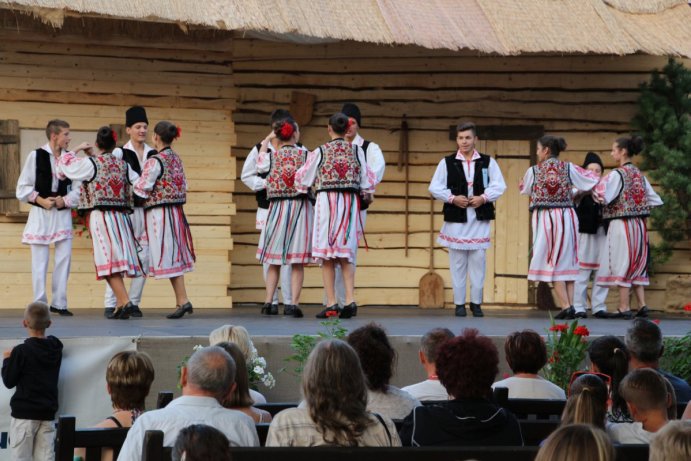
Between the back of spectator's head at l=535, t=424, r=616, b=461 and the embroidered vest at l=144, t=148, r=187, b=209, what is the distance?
7473 mm

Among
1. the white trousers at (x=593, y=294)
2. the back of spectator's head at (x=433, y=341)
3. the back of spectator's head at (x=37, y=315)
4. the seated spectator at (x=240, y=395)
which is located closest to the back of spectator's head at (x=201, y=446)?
the seated spectator at (x=240, y=395)

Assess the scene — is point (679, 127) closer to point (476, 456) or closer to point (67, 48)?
point (67, 48)

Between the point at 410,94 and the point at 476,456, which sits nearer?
the point at 476,456

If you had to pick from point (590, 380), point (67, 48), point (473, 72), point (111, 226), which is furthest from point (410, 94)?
point (590, 380)

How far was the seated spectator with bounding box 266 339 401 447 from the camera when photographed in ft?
13.6

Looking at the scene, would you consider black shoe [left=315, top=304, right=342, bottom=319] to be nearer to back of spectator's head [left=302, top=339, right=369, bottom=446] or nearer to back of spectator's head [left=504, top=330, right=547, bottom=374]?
back of spectator's head [left=504, top=330, right=547, bottom=374]

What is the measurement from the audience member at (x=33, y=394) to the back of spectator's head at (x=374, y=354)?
2.64 meters

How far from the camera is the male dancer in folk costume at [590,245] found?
38.5 ft

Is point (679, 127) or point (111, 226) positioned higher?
point (679, 127)

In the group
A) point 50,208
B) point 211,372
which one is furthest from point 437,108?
point 211,372

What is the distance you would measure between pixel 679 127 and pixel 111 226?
21.5ft

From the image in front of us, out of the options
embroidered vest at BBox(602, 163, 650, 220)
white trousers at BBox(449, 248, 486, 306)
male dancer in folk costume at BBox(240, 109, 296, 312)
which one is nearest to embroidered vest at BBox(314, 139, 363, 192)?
male dancer in folk costume at BBox(240, 109, 296, 312)

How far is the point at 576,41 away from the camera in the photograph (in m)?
12.4

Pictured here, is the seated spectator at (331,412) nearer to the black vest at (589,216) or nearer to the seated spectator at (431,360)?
the seated spectator at (431,360)
